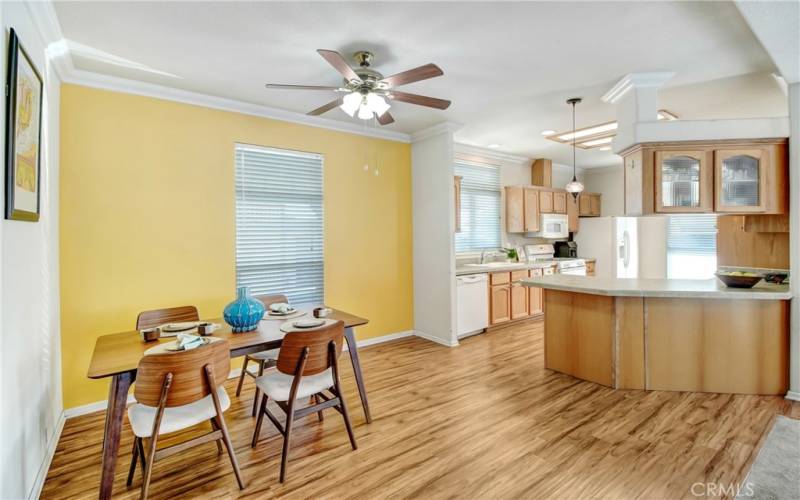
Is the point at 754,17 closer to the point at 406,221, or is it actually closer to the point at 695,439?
the point at 695,439

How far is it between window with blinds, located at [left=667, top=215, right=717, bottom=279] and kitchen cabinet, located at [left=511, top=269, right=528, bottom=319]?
2842mm

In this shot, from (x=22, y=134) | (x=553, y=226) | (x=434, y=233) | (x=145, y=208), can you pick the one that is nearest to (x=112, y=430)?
(x=22, y=134)

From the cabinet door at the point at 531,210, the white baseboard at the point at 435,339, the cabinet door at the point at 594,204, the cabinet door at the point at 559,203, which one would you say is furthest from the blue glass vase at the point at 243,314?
the cabinet door at the point at 594,204

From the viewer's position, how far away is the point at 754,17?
6.84 ft

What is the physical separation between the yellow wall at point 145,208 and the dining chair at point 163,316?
1.97ft

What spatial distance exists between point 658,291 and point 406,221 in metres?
2.91

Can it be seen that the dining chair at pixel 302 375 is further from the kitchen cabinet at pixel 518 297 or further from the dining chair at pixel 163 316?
Result: the kitchen cabinet at pixel 518 297

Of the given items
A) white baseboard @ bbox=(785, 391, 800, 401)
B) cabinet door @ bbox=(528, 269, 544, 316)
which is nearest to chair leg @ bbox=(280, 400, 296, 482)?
white baseboard @ bbox=(785, 391, 800, 401)

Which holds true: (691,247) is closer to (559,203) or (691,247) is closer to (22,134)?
(559,203)

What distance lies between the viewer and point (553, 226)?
255 inches

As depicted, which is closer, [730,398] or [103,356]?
[103,356]

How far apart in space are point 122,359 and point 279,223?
216 cm

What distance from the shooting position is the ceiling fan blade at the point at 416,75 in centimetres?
221

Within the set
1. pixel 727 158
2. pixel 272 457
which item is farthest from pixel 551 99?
pixel 272 457
